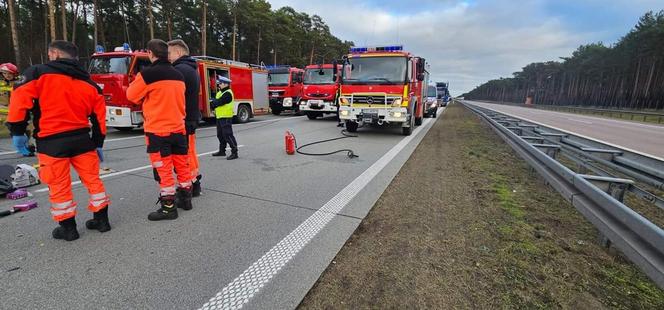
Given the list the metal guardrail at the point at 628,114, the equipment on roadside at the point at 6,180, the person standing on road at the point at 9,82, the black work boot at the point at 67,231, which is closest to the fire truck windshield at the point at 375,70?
the person standing on road at the point at 9,82

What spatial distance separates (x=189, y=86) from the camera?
4070mm

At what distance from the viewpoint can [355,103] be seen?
33.4ft

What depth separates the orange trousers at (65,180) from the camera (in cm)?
285

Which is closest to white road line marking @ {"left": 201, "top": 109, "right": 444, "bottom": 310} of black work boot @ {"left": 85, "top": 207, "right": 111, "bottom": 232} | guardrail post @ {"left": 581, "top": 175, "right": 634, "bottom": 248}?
black work boot @ {"left": 85, "top": 207, "right": 111, "bottom": 232}

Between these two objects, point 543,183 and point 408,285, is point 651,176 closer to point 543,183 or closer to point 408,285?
point 543,183

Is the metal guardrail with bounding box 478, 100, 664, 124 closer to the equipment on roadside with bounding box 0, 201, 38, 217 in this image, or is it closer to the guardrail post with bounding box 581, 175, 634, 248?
the guardrail post with bounding box 581, 175, 634, 248

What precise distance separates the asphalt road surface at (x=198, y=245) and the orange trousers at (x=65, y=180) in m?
0.30

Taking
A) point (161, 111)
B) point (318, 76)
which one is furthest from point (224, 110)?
point (318, 76)

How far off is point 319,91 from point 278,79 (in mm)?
4327

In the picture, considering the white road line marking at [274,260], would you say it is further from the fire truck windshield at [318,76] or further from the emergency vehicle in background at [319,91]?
the fire truck windshield at [318,76]

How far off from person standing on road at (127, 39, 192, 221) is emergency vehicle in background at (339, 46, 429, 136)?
23.1ft

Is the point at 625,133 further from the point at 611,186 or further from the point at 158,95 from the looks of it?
the point at 158,95

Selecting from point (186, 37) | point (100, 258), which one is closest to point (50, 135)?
point (100, 258)

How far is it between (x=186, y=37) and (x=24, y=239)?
43223mm
